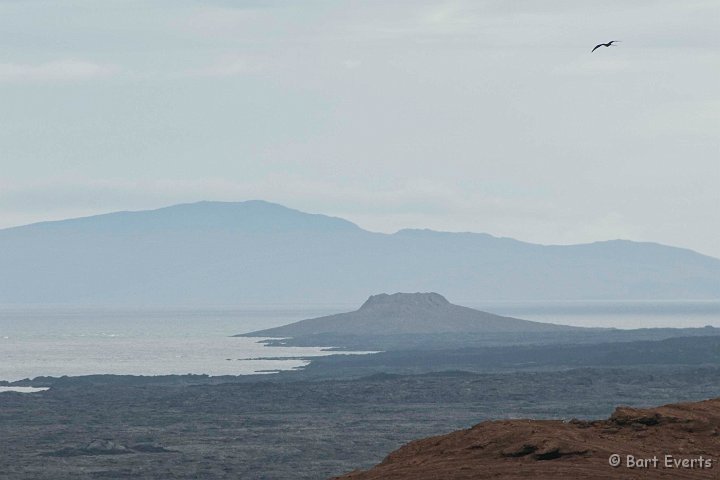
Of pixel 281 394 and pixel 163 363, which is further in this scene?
pixel 163 363

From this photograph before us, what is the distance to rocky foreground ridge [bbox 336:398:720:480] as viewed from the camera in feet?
84.0

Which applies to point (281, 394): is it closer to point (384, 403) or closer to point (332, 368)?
point (384, 403)

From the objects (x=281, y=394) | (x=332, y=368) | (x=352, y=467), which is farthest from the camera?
(x=332, y=368)

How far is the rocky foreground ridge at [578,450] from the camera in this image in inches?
1008

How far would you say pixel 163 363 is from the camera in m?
152

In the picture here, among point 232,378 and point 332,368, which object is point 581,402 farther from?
point 332,368

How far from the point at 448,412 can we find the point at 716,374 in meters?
33.4

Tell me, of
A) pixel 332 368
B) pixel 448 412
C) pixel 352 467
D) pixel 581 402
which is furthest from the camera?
pixel 332 368

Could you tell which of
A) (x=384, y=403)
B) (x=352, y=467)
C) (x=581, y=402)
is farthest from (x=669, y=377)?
(x=352, y=467)

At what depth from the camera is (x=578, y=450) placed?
2645 centimetres

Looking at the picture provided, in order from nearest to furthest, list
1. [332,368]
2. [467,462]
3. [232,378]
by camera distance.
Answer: [467,462], [232,378], [332,368]

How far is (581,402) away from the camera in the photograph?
95875mm

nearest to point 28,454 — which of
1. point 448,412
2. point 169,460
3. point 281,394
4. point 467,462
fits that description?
point 169,460

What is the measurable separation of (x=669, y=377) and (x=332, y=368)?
39.5 meters
